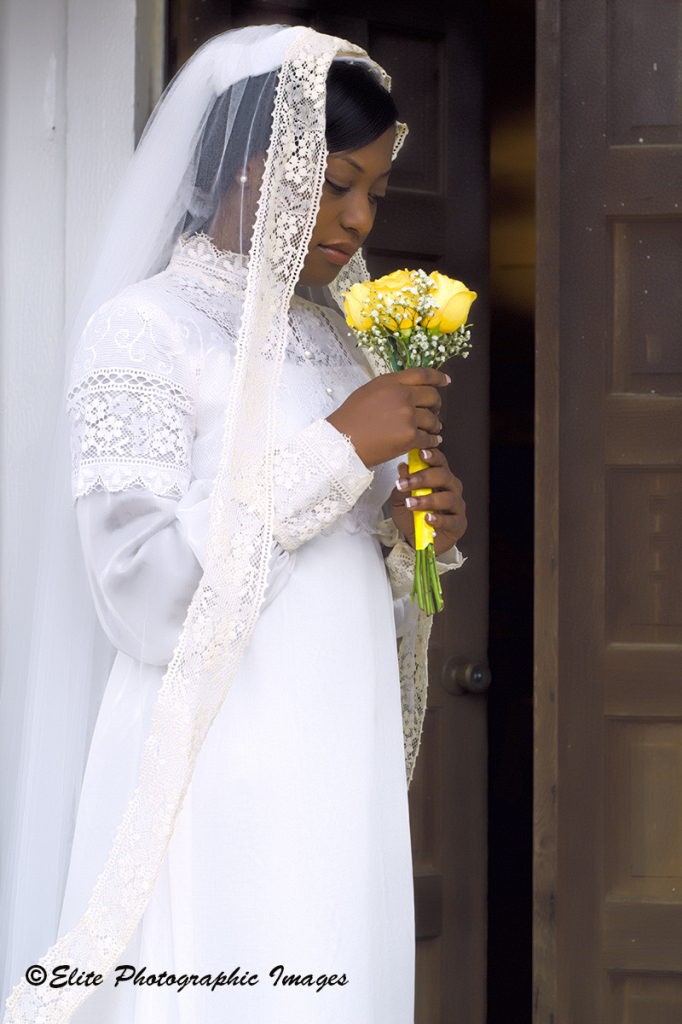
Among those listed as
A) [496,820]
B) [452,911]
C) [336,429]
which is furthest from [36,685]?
[496,820]

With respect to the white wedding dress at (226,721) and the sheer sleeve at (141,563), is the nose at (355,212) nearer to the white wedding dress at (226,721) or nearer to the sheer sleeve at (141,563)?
the white wedding dress at (226,721)

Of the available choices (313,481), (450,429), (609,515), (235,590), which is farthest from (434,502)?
(450,429)

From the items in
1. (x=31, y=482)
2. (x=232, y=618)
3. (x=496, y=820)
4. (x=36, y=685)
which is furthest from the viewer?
(x=496, y=820)

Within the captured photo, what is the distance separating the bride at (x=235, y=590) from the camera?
116cm

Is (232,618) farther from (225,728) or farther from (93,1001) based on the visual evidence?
(93,1001)

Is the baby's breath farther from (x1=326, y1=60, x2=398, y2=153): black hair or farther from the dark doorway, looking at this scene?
the dark doorway

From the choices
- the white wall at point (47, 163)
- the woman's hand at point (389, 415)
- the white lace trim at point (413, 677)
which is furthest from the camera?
the white wall at point (47, 163)

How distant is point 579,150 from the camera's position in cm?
197

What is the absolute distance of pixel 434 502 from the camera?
1.34 m

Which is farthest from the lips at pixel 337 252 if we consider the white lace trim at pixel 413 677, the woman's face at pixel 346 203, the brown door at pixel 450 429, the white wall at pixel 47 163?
the brown door at pixel 450 429

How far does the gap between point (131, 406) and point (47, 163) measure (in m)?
0.96

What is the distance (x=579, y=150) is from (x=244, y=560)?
129 centimetres

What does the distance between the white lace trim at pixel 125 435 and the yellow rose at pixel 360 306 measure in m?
0.28

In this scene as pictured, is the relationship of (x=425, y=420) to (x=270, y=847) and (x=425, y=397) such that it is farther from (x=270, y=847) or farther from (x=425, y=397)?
(x=270, y=847)
